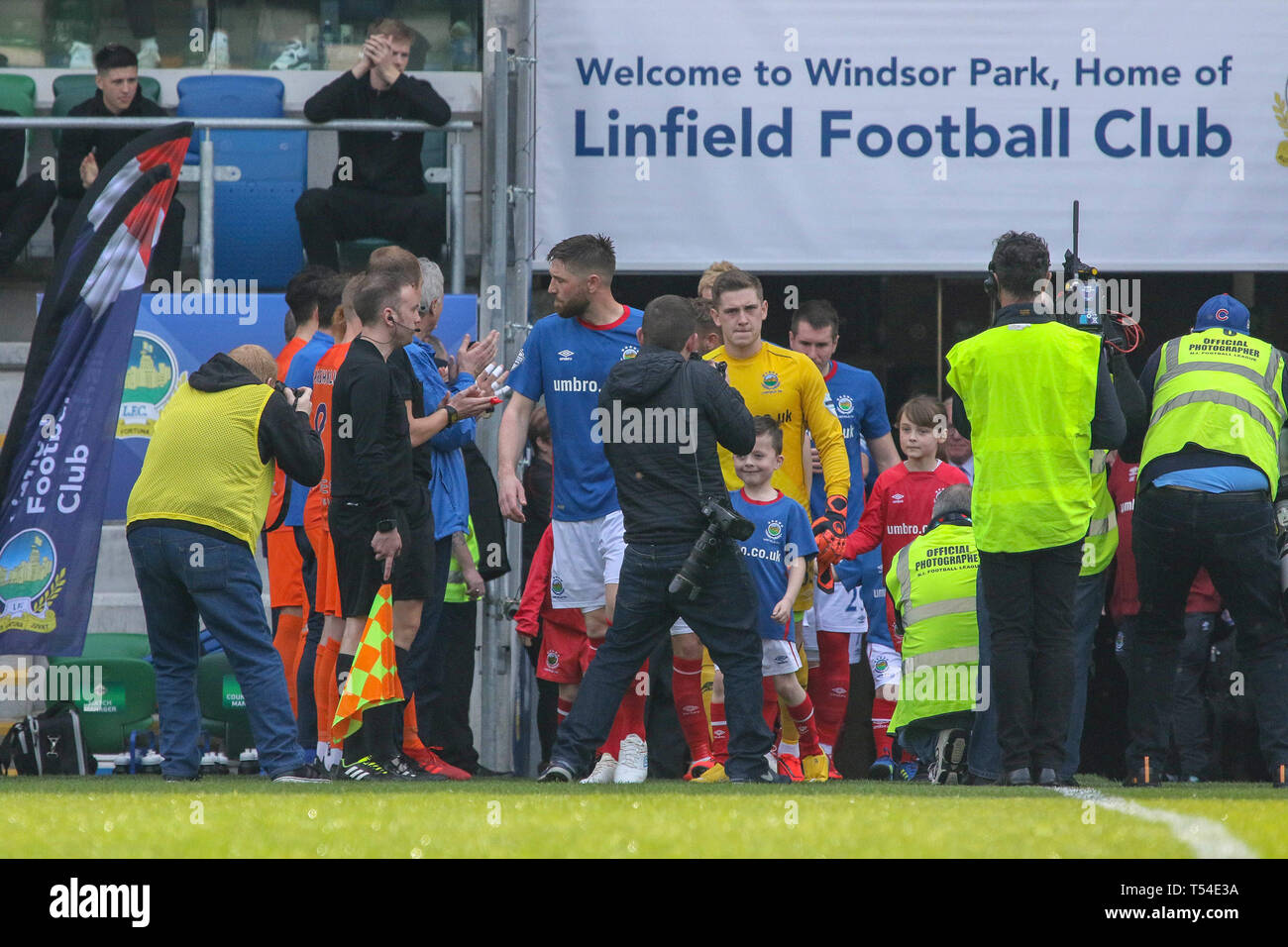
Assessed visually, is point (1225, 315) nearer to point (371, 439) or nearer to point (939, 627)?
point (939, 627)

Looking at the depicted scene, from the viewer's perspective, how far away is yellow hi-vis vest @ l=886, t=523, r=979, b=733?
7.22 m

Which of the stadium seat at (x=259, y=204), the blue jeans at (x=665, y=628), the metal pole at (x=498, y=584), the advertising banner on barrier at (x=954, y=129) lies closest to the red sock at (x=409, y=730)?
the metal pole at (x=498, y=584)

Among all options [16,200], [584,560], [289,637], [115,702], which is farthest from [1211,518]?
[16,200]

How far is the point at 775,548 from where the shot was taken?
741 centimetres

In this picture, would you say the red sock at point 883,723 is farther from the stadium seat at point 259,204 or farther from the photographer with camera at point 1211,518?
the stadium seat at point 259,204

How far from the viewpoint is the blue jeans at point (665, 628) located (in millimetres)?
6297

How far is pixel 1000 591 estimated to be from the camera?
6.39m

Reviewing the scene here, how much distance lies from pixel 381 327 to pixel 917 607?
2531 millimetres

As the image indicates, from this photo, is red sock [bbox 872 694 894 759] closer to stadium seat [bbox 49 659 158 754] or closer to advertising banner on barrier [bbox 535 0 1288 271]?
advertising banner on barrier [bbox 535 0 1288 271]

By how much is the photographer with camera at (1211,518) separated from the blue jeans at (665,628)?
65.7 inches

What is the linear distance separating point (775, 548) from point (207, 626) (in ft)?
7.79

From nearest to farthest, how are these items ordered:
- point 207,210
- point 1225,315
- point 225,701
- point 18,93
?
point 1225,315, point 225,701, point 207,210, point 18,93
